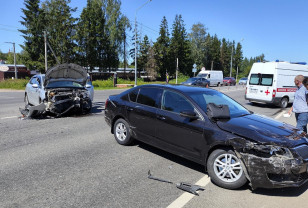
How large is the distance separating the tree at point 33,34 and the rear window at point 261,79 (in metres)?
41.3

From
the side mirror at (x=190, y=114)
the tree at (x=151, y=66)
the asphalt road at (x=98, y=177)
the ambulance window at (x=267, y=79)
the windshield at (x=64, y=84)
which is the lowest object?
the asphalt road at (x=98, y=177)

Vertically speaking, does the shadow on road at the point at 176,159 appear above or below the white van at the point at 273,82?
below

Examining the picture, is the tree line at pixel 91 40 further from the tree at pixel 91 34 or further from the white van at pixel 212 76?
the white van at pixel 212 76

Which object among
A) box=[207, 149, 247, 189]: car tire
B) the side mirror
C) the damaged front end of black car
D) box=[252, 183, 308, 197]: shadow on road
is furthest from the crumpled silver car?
box=[252, 183, 308, 197]: shadow on road

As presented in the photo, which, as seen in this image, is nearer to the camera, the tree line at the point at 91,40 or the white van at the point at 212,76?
the white van at the point at 212,76

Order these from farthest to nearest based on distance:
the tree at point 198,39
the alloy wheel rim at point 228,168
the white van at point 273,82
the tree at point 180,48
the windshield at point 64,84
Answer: the tree at point 198,39, the tree at point 180,48, the white van at point 273,82, the windshield at point 64,84, the alloy wheel rim at point 228,168

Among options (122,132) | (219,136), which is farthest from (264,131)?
(122,132)

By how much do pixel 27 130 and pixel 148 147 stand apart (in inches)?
157

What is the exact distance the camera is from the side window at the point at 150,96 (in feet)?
16.7

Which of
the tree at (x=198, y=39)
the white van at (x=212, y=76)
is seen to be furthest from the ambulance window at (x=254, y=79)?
the tree at (x=198, y=39)

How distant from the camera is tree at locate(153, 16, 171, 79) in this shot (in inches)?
2237

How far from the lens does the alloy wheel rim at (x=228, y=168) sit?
369 cm

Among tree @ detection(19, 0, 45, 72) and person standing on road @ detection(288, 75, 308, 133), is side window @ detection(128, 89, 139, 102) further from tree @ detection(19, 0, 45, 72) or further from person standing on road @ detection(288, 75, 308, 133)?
tree @ detection(19, 0, 45, 72)

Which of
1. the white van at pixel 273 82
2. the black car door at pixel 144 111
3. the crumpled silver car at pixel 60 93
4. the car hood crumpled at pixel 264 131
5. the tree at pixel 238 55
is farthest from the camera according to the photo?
the tree at pixel 238 55
